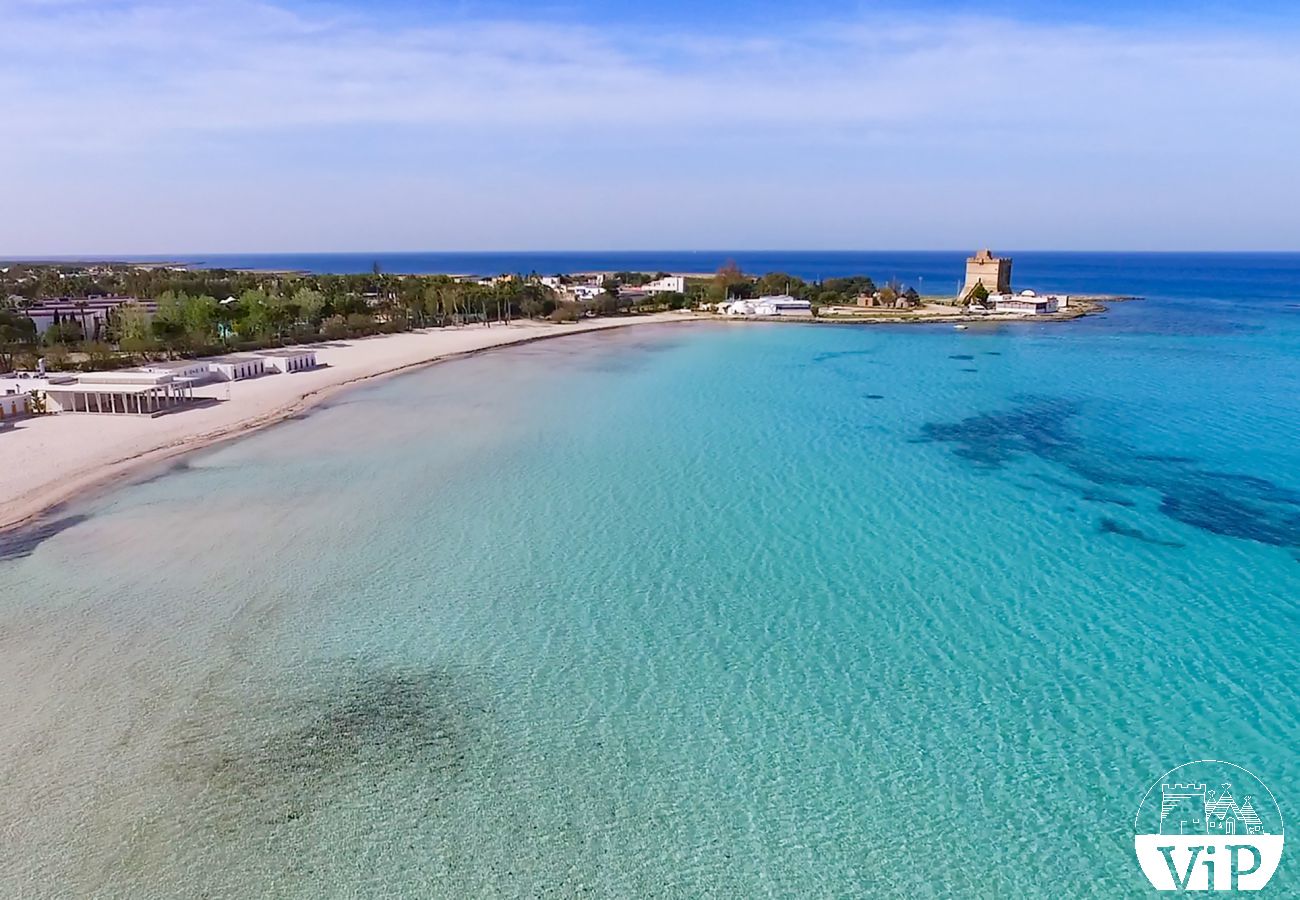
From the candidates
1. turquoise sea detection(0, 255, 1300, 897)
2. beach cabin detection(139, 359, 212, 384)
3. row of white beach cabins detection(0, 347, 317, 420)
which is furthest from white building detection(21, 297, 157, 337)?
turquoise sea detection(0, 255, 1300, 897)

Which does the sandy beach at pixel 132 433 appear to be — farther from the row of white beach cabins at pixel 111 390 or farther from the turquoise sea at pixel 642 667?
the turquoise sea at pixel 642 667

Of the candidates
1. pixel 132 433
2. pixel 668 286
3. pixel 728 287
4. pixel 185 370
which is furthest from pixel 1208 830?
pixel 668 286

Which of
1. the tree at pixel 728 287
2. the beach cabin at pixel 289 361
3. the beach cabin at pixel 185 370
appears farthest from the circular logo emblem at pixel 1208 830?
the tree at pixel 728 287

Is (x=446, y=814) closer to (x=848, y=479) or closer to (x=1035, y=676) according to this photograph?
(x=1035, y=676)

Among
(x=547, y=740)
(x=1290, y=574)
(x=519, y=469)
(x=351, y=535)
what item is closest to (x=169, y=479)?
(x=351, y=535)

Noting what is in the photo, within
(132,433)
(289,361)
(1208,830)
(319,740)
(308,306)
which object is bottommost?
(1208,830)

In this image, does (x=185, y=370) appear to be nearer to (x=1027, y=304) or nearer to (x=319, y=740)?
(x=319, y=740)

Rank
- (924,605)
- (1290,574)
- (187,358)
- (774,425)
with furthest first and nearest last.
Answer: (187,358)
(774,425)
(1290,574)
(924,605)
